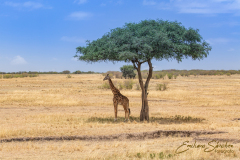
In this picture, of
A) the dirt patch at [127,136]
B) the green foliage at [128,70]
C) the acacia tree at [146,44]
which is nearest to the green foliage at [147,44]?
the acacia tree at [146,44]

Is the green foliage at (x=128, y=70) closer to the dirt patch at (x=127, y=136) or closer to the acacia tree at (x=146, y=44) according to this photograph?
the acacia tree at (x=146, y=44)

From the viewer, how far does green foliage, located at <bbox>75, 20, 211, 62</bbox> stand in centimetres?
1461

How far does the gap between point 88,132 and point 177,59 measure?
23.3ft

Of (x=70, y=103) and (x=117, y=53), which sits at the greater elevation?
(x=117, y=53)

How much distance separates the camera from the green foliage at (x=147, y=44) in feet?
47.9

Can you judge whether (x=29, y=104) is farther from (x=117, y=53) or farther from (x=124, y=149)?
(x=124, y=149)

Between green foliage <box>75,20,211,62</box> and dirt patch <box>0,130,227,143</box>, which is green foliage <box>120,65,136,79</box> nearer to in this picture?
green foliage <box>75,20,211,62</box>

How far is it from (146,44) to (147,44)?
279mm

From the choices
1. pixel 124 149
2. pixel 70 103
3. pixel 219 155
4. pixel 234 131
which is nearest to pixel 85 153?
pixel 124 149

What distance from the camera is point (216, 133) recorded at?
1225cm

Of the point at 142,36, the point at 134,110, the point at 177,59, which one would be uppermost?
the point at 142,36

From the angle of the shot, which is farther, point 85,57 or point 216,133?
point 85,57

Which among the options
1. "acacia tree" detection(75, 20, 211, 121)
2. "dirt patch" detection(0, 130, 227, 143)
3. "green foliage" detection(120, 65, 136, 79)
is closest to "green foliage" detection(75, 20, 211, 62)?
"acacia tree" detection(75, 20, 211, 121)

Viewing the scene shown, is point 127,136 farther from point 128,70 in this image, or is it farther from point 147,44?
point 128,70
